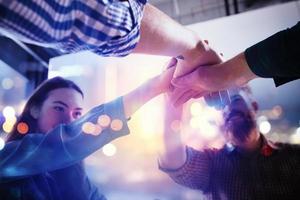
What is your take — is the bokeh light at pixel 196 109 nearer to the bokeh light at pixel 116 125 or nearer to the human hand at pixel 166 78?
the human hand at pixel 166 78

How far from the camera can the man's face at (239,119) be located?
1.27 meters

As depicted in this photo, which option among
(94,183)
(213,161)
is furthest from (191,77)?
(94,183)

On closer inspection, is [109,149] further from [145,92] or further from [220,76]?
[220,76]

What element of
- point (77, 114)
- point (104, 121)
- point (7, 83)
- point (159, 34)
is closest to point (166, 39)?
point (159, 34)

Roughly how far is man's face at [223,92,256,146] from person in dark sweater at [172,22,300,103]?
0.38m

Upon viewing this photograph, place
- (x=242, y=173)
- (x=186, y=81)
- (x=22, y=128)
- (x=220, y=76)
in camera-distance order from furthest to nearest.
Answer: (x=22, y=128) → (x=242, y=173) → (x=186, y=81) → (x=220, y=76)

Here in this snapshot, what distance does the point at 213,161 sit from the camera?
1239 mm

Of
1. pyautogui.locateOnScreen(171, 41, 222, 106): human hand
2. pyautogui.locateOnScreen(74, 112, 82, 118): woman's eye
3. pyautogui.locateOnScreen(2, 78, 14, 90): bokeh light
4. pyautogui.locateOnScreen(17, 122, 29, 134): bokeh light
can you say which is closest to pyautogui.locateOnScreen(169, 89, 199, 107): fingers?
pyautogui.locateOnScreen(171, 41, 222, 106): human hand

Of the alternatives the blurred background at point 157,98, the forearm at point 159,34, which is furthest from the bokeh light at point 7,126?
the forearm at point 159,34

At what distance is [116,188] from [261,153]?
622 mm

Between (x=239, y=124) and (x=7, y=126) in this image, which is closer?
(x=239, y=124)

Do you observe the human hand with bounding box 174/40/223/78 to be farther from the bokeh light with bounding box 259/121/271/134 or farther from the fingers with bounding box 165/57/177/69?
the bokeh light with bounding box 259/121/271/134

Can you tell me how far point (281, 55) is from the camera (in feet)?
1.89

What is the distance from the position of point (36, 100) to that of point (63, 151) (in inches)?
16.1
